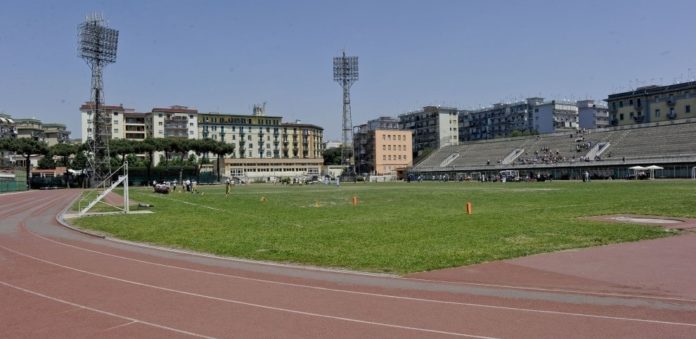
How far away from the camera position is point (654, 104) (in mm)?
114875

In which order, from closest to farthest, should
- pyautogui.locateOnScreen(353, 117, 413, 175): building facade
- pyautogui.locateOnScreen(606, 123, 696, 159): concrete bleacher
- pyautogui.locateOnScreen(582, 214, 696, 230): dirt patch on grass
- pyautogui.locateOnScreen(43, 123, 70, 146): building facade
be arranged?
pyautogui.locateOnScreen(582, 214, 696, 230): dirt patch on grass, pyautogui.locateOnScreen(606, 123, 696, 159): concrete bleacher, pyautogui.locateOnScreen(353, 117, 413, 175): building facade, pyautogui.locateOnScreen(43, 123, 70, 146): building facade

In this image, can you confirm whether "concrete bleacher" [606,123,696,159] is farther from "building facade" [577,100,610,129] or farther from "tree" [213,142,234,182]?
"tree" [213,142,234,182]

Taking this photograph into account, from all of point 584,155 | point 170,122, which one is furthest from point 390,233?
point 170,122

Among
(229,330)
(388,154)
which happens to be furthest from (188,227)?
(388,154)

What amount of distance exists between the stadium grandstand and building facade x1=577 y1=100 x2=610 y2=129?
5683 centimetres

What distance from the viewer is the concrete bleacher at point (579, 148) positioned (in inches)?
3169

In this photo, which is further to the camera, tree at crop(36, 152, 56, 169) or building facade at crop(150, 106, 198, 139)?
building facade at crop(150, 106, 198, 139)

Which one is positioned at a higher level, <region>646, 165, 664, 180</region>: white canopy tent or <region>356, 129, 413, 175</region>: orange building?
<region>356, 129, 413, 175</region>: orange building

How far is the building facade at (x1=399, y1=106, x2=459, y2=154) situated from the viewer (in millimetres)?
170250

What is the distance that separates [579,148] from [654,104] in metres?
32.9

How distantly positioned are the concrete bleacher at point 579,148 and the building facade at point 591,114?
56455 mm

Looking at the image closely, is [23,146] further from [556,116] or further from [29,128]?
[556,116]

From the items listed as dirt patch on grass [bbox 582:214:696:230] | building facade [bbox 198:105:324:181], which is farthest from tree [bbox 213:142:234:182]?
dirt patch on grass [bbox 582:214:696:230]

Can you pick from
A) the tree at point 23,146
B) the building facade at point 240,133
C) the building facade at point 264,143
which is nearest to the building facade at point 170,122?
the building facade at point 240,133
